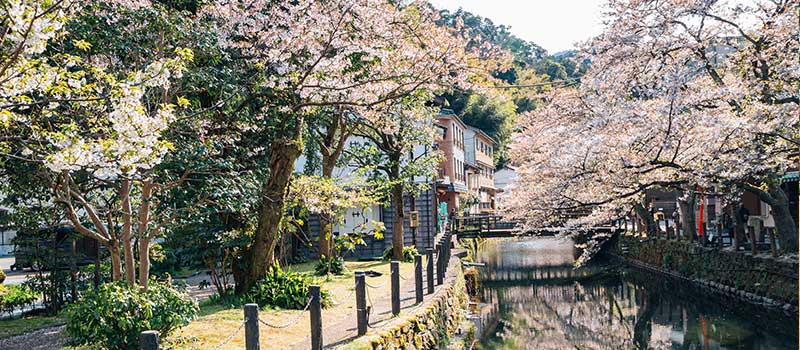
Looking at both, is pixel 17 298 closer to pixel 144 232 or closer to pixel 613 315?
pixel 144 232

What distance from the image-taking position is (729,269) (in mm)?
20172

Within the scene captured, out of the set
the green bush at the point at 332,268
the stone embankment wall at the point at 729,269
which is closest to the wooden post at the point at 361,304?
the green bush at the point at 332,268

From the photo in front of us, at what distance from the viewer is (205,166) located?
10117 mm

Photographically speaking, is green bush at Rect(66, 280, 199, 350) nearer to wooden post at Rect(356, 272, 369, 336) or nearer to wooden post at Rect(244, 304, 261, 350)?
wooden post at Rect(244, 304, 261, 350)

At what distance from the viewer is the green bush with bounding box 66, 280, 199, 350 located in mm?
7785

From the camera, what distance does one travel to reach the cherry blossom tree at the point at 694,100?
13.3 metres

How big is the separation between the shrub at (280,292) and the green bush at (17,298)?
6368mm

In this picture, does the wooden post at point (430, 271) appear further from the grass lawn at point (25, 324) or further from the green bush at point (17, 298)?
the green bush at point (17, 298)

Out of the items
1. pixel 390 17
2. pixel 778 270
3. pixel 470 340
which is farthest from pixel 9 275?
pixel 778 270

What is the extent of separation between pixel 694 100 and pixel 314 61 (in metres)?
8.19

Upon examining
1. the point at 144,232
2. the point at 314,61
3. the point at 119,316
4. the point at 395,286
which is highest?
the point at 314,61

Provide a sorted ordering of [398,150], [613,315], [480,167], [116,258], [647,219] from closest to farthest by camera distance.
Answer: [116,258] → [613,315] → [398,150] → [647,219] → [480,167]

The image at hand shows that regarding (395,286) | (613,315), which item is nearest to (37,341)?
(395,286)

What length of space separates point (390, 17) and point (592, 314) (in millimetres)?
12126
